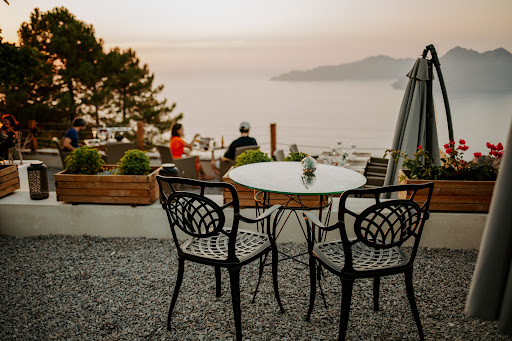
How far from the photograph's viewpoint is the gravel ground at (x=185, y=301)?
245 cm

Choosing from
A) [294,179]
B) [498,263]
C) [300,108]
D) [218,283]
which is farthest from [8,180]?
[300,108]

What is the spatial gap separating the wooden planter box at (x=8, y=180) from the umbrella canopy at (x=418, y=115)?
4282 mm

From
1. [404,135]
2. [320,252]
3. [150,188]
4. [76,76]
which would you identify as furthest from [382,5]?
[76,76]

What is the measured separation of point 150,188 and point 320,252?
86.3 inches

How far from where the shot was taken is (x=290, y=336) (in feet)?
7.87

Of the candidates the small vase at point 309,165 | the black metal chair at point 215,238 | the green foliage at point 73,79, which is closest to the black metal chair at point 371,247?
the black metal chair at point 215,238

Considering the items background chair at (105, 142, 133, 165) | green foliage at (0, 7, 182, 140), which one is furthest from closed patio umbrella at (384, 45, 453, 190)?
green foliage at (0, 7, 182, 140)

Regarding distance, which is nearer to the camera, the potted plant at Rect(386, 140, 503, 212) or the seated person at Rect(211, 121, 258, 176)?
the potted plant at Rect(386, 140, 503, 212)

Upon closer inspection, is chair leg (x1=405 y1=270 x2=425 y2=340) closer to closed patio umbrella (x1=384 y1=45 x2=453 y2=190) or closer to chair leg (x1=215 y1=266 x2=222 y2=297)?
chair leg (x1=215 y1=266 x2=222 y2=297)

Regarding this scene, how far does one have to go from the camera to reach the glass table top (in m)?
2.49

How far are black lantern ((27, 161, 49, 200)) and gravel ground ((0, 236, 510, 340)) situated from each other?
65 cm

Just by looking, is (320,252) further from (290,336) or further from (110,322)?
(110,322)

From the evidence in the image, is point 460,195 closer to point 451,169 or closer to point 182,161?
point 451,169

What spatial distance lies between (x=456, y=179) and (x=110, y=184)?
3500 millimetres
